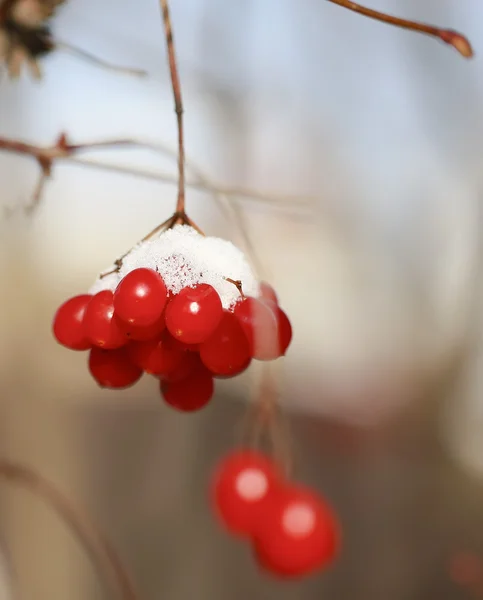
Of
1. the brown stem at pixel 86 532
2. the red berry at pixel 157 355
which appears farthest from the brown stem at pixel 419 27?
the brown stem at pixel 86 532

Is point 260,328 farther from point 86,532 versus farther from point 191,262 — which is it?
point 86,532

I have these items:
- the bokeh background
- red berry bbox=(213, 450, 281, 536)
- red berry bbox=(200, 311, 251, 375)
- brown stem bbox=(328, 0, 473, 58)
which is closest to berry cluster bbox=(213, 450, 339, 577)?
red berry bbox=(213, 450, 281, 536)

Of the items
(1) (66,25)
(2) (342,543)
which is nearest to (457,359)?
(2) (342,543)

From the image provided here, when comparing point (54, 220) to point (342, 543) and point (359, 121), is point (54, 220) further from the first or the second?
point (342, 543)

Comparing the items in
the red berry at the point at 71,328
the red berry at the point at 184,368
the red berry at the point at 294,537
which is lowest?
the red berry at the point at 294,537

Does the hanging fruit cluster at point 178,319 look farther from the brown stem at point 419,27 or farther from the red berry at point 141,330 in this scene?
the brown stem at point 419,27

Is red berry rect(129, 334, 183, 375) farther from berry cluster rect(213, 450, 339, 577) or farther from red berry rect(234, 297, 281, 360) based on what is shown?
berry cluster rect(213, 450, 339, 577)
